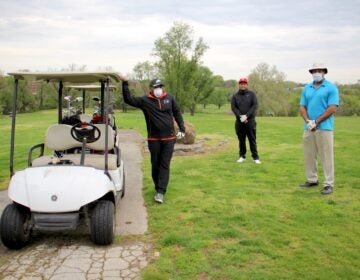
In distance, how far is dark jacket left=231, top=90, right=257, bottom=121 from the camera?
9148 millimetres

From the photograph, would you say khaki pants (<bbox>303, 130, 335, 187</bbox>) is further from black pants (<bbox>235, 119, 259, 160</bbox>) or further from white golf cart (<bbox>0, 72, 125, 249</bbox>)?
white golf cart (<bbox>0, 72, 125, 249</bbox>)

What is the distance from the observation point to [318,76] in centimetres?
646

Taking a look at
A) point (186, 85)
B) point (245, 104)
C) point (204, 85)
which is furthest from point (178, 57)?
point (245, 104)

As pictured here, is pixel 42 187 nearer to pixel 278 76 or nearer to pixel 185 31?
pixel 185 31

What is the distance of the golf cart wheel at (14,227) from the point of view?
4.31m

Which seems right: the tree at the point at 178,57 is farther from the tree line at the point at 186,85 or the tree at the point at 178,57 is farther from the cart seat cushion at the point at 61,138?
the cart seat cushion at the point at 61,138

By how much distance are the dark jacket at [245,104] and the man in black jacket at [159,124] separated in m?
3.14

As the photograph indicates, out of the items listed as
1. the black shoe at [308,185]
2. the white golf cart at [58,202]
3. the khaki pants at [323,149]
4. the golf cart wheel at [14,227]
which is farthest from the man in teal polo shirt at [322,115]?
A: the golf cart wheel at [14,227]

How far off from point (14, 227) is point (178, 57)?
4190 centimetres

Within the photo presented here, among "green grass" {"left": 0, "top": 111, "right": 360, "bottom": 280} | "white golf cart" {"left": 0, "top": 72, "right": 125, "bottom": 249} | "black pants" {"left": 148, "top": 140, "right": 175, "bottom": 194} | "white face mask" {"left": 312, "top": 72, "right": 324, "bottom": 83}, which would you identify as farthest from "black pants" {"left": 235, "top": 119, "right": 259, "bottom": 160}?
"white golf cart" {"left": 0, "top": 72, "right": 125, "bottom": 249}

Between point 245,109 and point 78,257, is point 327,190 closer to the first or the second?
point 245,109

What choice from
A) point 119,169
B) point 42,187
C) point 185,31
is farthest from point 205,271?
point 185,31

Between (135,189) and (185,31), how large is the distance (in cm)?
3973

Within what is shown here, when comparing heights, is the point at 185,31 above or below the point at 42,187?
above
